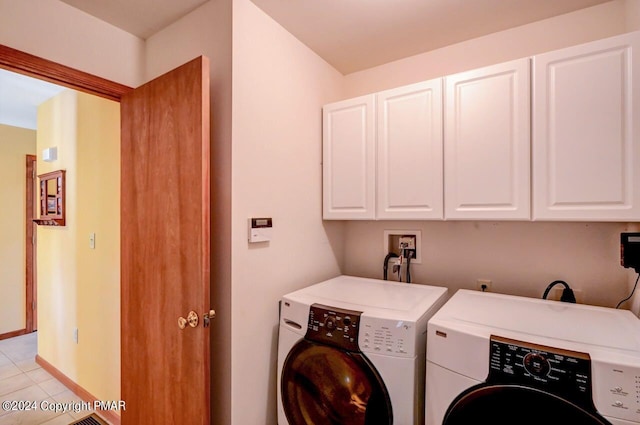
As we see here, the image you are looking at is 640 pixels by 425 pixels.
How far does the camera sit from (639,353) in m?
0.94

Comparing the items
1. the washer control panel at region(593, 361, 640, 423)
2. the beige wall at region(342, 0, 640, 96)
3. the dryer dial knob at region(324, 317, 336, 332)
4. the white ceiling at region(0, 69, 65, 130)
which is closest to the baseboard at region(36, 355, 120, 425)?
the dryer dial knob at region(324, 317, 336, 332)

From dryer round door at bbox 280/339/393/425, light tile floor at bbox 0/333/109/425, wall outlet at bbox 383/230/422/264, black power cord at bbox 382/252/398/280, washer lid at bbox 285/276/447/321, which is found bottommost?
light tile floor at bbox 0/333/109/425

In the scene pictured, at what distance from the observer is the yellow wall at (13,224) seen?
11.5ft

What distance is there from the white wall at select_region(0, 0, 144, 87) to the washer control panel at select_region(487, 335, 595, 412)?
220 centimetres

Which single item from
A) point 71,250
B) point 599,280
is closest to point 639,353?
point 599,280

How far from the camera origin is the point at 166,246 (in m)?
1.49

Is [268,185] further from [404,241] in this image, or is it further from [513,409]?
[513,409]

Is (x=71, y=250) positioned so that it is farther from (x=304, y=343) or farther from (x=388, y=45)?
(x=388, y=45)

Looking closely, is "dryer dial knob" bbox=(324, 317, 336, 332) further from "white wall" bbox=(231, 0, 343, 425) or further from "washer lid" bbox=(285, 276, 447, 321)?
"white wall" bbox=(231, 0, 343, 425)

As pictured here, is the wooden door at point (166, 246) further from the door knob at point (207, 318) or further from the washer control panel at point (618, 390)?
the washer control panel at point (618, 390)

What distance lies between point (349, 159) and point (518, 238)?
105 cm

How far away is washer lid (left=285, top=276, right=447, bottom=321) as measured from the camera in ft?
4.43

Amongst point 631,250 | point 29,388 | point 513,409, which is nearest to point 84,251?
point 29,388

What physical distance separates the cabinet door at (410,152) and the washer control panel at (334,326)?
2.23 ft
